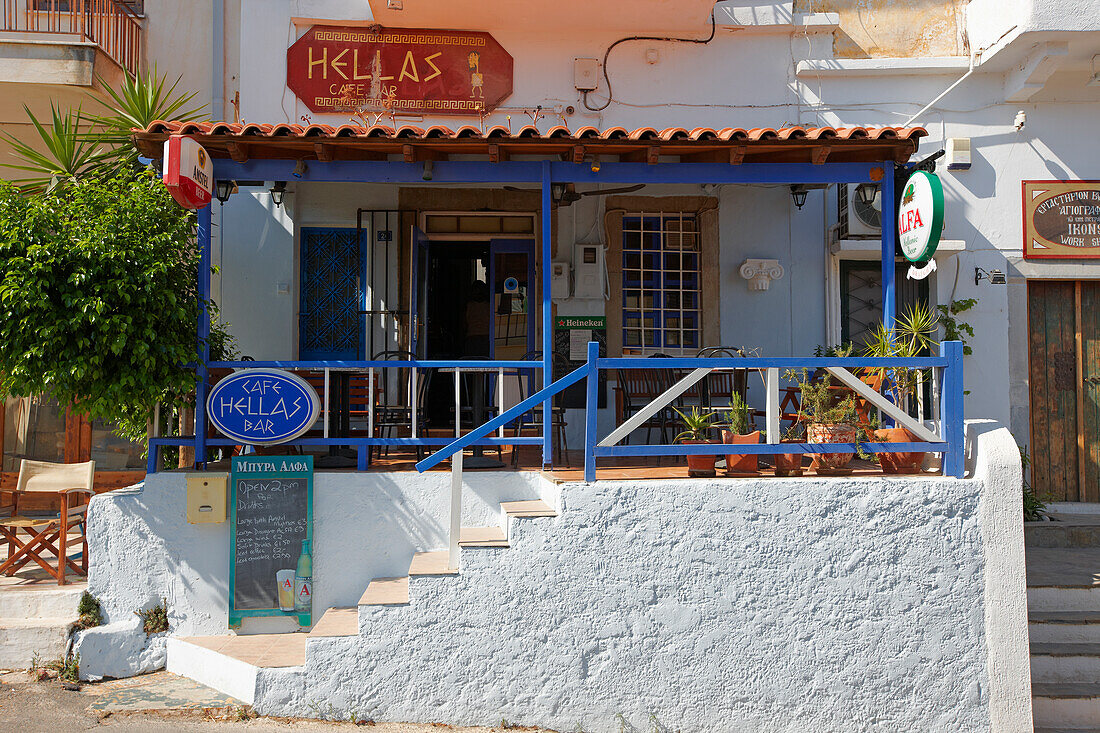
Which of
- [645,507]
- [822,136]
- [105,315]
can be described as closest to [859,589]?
[645,507]

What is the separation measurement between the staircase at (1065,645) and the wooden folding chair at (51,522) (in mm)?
6971

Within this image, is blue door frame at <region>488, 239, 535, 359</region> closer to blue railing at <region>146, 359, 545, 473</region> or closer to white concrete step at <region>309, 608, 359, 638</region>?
blue railing at <region>146, 359, 545, 473</region>

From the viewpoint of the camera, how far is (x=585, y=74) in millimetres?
8359

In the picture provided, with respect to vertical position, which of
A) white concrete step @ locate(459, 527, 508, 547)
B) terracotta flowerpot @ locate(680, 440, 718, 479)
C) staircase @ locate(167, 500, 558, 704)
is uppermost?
terracotta flowerpot @ locate(680, 440, 718, 479)

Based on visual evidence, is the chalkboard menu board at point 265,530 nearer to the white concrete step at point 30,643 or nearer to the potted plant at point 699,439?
Answer: the white concrete step at point 30,643

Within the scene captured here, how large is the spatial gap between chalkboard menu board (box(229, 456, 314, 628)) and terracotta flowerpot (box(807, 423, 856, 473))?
3.67m

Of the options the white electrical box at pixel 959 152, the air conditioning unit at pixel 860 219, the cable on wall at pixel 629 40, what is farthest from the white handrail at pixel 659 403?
the white electrical box at pixel 959 152

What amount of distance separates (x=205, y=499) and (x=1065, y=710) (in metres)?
6.16

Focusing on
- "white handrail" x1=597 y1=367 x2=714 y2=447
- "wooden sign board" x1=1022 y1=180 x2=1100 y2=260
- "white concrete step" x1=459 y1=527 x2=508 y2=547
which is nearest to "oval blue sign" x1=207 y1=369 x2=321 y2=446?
"white concrete step" x1=459 y1=527 x2=508 y2=547

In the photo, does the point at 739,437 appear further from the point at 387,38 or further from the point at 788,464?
the point at 387,38

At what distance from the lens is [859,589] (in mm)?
5105

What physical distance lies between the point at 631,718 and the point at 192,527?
134 inches

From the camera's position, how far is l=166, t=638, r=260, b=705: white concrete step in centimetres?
504

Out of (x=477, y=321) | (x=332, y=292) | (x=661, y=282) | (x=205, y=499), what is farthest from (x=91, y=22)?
(x=661, y=282)
